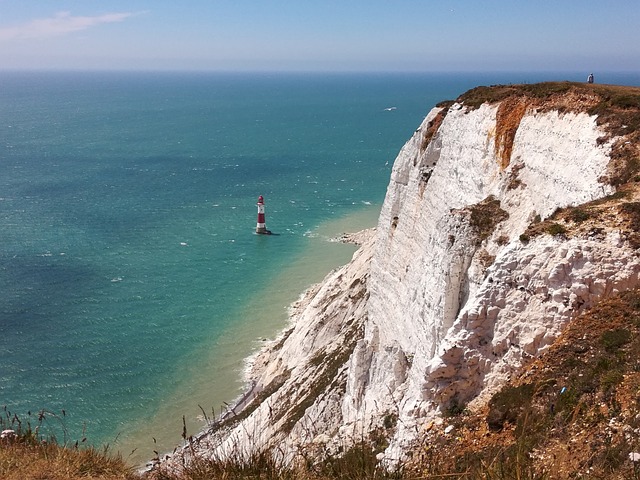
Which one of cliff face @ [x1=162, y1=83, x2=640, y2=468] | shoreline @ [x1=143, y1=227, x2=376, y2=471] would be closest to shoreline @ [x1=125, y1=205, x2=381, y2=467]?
shoreline @ [x1=143, y1=227, x2=376, y2=471]

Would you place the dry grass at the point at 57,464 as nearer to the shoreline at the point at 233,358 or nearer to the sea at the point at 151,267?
the sea at the point at 151,267

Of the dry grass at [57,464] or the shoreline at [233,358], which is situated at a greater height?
the dry grass at [57,464]

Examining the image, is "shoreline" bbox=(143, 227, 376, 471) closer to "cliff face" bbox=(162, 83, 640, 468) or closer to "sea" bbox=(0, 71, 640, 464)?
"cliff face" bbox=(162, 83, 640, 468)

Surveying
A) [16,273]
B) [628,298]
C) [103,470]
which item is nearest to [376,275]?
[628,298]

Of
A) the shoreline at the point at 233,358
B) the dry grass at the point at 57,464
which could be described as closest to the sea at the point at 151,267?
the shoreline at the point at 233,358

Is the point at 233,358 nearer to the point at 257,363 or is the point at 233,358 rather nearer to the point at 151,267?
the point at 257,363

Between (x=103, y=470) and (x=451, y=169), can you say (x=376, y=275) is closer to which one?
(x=451, y=169)
